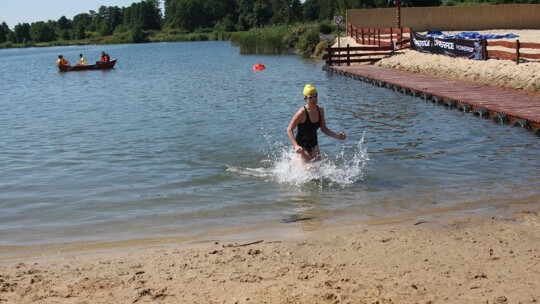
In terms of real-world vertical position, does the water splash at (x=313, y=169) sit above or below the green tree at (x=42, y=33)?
below

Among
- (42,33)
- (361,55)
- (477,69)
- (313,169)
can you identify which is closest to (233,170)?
(313,169)

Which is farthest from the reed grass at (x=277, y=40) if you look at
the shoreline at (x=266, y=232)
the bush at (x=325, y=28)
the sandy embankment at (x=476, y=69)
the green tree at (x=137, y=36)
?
the green tree at (x=137, y=36)

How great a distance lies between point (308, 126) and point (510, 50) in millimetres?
18186

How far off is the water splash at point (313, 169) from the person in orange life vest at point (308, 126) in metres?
0.25

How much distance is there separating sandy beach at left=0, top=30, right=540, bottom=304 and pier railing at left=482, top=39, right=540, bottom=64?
1578 cm

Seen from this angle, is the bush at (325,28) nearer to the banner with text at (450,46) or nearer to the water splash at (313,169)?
the banner with text at (450,46)

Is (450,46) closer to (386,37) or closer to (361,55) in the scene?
(361,55)

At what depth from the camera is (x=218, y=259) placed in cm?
677

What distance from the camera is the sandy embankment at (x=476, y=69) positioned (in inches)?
832

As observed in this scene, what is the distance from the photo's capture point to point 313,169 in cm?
1044

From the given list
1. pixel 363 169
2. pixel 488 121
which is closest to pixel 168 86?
pixel 488 121

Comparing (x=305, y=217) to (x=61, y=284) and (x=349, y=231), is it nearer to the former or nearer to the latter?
(x=349, y=231)

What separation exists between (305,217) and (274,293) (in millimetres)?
2954

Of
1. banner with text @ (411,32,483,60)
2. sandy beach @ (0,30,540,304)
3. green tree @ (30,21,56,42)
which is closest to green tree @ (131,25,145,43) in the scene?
green tree @ (30,21,56,42)
